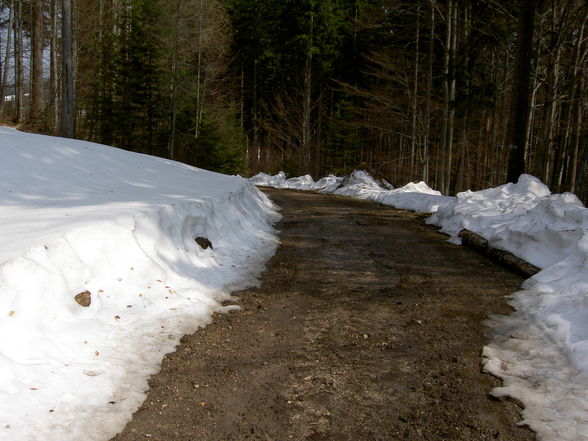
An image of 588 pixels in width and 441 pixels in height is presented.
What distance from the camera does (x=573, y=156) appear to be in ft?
57.7

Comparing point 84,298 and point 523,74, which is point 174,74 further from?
point 84,298

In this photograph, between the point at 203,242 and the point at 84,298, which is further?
the point at 203,242

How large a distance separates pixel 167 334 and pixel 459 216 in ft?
23.8

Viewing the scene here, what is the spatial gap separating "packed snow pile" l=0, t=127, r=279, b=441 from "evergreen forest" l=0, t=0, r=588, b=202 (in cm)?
793

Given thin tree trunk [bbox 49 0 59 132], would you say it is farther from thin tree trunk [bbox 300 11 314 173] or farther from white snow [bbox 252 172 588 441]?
white snow [bbox 252 172 588 441]

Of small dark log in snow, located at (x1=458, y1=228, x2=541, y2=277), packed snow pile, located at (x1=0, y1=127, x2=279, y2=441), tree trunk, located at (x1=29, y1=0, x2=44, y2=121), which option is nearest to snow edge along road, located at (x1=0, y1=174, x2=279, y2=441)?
packed snow pile, located at (x1=0, y1=127, x2=279, y2=441)

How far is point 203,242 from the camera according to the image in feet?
19.3

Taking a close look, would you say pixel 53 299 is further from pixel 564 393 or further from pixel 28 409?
pixel 564 393

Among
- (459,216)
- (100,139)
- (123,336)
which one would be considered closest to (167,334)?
(123,336)

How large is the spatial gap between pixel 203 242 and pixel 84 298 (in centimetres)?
240

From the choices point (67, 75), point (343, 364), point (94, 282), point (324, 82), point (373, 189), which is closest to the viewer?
point (343, 364)

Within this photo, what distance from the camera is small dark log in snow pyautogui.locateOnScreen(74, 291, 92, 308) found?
352cm

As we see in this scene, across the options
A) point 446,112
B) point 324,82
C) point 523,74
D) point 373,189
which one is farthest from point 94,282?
point 324,82

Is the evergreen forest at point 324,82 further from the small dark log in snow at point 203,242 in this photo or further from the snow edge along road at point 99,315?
the snow edge along road at point 99,315
